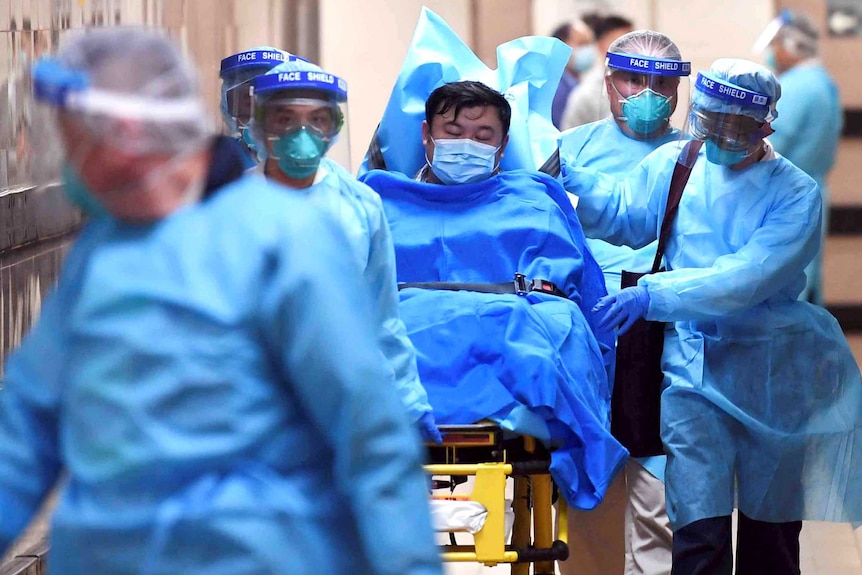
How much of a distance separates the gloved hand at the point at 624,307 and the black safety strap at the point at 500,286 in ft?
0.58

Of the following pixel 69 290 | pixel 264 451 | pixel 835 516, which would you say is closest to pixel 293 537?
pixel 264 451

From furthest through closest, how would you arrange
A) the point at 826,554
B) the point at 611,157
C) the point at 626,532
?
the point at 826,554 → the point at 611,157 → the point at 626,532

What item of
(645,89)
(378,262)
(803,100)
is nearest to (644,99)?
(645,89)

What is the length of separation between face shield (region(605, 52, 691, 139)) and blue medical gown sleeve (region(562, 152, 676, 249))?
393mm

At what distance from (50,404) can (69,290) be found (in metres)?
0.14

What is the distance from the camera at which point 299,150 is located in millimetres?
3227

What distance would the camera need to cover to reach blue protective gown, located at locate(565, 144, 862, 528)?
379 cm

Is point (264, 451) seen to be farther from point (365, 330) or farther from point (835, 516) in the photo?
point (835, 516)

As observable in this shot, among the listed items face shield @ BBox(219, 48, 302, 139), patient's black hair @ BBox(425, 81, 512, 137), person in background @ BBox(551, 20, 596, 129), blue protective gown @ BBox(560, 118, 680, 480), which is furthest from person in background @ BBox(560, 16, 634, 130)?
face shield @ BBox(219, 48, 302, 139)

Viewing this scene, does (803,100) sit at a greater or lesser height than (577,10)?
lesser

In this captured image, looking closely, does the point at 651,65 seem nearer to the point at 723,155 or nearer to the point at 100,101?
the point at 723,155

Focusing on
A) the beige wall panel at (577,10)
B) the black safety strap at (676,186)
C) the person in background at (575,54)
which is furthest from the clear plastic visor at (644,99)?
the beige wall panel at (577,10)

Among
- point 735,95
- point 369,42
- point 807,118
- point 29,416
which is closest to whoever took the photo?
point 29,416

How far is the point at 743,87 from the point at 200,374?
237 cm
